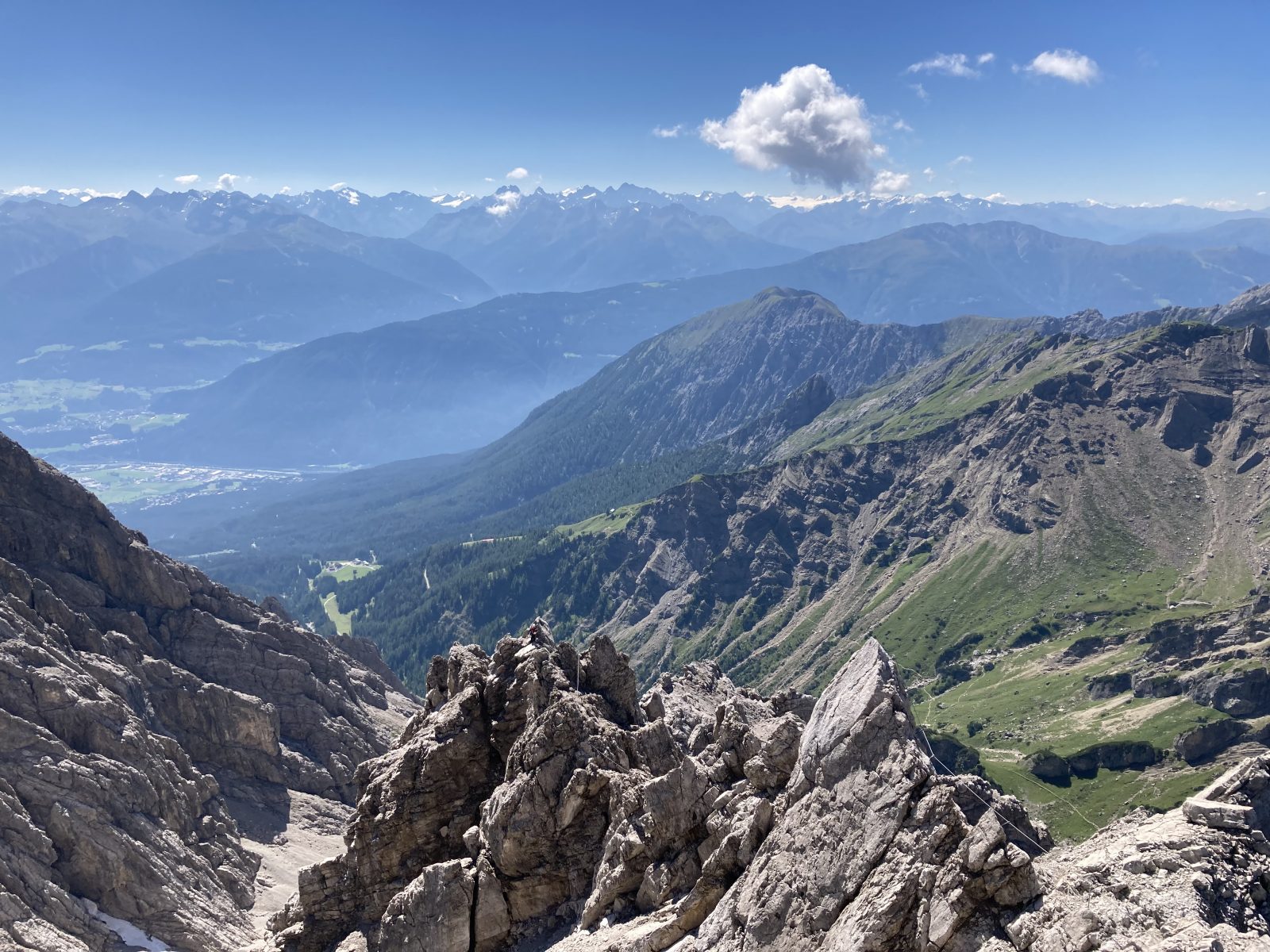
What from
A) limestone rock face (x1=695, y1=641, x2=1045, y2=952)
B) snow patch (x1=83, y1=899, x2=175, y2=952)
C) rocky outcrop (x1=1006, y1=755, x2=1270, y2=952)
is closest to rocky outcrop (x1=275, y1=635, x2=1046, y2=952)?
limestone rock face (x1=695, y1=641, x2=1045, y2=952)

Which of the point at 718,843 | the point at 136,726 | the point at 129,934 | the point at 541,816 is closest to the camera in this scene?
the point at 718,843

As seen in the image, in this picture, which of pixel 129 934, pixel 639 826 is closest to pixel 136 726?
pixel 129 934

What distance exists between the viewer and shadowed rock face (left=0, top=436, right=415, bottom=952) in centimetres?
9244

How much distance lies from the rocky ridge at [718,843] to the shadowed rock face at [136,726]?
3720 centimetres

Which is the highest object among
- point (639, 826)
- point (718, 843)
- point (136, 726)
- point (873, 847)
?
point (873, 847)

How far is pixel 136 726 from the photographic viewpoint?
109 meters

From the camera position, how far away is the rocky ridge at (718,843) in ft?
106

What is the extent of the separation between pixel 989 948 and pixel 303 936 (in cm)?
4763

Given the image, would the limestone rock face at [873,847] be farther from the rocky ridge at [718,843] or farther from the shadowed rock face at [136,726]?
the shadowed rock face at [136,726]

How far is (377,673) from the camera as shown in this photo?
18838 cm

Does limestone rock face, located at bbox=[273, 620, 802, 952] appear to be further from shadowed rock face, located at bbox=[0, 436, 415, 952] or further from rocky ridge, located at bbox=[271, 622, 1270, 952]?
shadowed rock face, located at bbox=[0, 436, 415, 952]

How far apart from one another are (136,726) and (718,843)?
87065 millimetres

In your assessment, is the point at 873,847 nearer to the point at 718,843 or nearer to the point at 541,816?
the point at 718,843

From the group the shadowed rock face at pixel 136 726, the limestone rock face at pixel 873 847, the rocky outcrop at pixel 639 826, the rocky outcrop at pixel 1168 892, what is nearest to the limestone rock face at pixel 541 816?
the rocky outcrop at pixel 639 826
